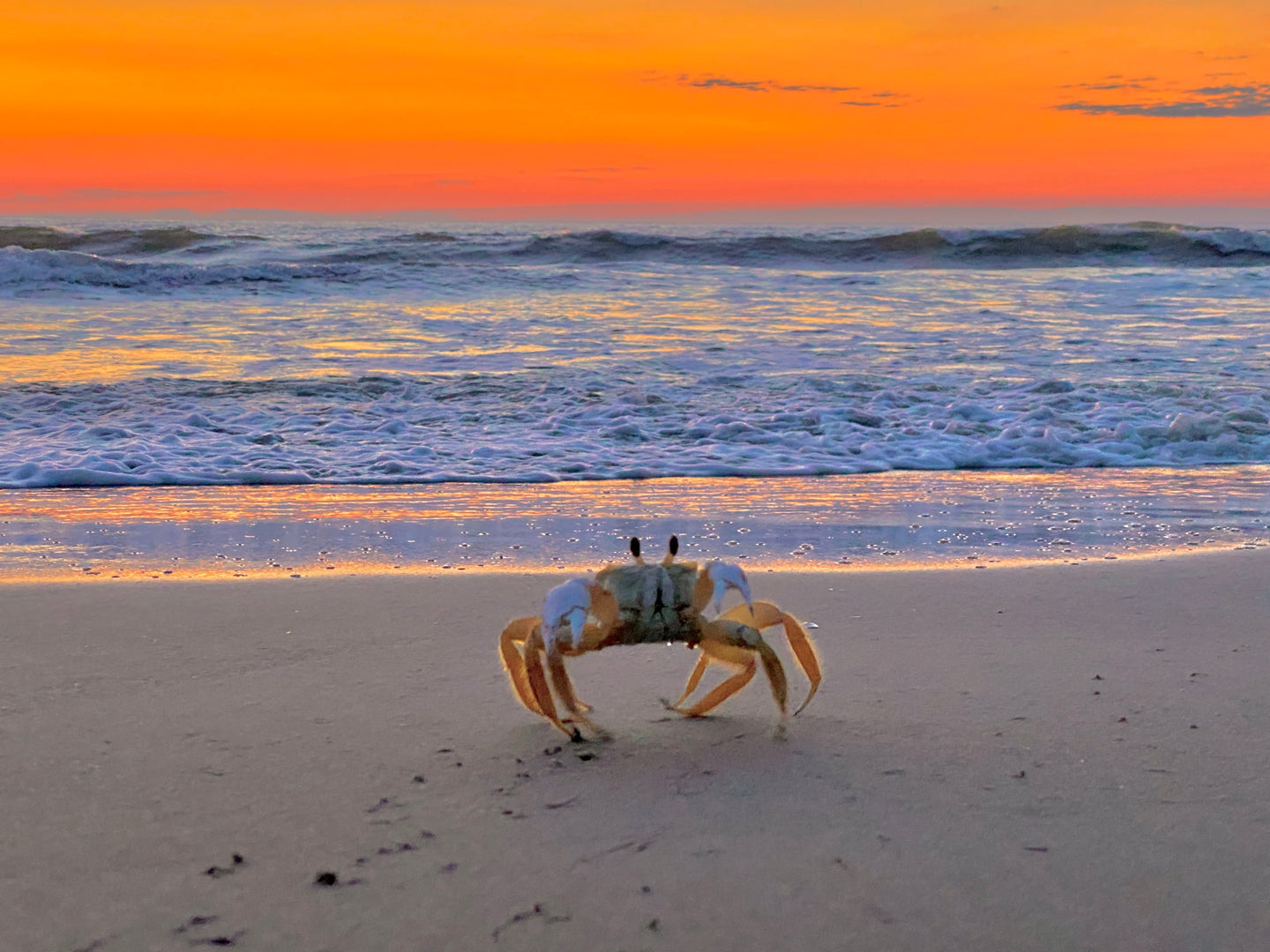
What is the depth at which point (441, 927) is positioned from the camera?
7.10 ft

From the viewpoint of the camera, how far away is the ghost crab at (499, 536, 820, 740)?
2.76m

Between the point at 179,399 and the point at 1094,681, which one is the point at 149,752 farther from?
the point at 179,399

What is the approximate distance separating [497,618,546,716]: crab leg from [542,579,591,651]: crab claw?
21 centimetres

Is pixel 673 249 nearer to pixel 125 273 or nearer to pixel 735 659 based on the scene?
pixel 125 273

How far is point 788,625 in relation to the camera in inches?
121

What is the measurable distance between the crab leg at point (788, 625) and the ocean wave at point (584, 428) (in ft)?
17.1

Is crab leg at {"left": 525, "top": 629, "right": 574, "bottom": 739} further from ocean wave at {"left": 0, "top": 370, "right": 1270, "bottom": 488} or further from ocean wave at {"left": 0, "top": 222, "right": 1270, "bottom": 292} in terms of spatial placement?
ocean wave at {"left": 0, "top": 222, "right": 1270, "bottom": 292}

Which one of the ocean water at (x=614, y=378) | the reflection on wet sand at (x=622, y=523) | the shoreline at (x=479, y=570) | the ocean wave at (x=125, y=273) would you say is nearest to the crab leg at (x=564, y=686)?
the shoreline at (x=479, y=570)

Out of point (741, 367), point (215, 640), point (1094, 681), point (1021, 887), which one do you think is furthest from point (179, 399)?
point (1021, 887)

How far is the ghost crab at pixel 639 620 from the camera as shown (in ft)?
9.07

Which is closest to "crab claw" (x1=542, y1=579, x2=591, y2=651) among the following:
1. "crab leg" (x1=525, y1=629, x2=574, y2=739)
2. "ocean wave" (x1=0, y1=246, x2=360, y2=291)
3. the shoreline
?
"crab leg" (x1=525, y1=629, x2=574, y2=739)

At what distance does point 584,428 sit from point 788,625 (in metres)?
7.29

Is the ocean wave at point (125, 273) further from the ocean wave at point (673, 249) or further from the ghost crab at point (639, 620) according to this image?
the ghost crab at point (639, 620)

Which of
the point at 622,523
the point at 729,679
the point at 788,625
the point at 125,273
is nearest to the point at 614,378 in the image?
the point at 622,523
